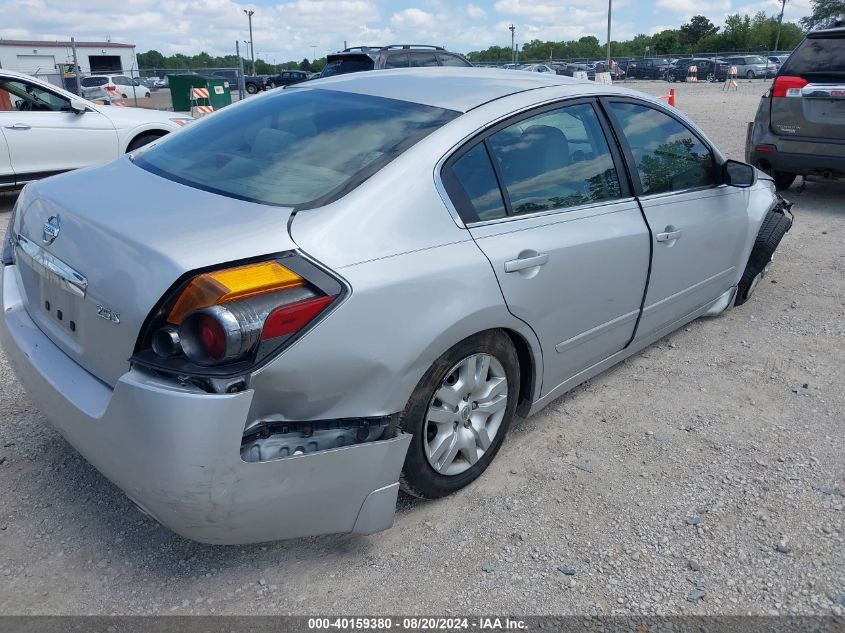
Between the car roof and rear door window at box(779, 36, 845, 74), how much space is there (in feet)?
15.5

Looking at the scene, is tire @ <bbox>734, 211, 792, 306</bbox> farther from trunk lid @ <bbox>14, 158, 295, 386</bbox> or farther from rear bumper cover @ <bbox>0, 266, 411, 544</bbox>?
trunk lid @ <bbox>14, 158, 295, 386</bbox>

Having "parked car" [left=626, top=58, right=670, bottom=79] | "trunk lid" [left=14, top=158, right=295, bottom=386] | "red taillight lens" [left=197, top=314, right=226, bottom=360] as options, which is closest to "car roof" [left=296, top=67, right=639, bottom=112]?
"trunk lid" [left=14, top=158, right=295, bottom=386]

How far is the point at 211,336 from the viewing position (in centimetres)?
203

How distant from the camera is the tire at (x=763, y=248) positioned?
4.61m

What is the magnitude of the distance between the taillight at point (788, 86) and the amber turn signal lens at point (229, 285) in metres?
6.88

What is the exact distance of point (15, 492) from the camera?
2875mm

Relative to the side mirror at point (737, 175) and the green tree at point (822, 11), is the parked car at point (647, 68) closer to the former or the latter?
the green tree at point (822, 11)

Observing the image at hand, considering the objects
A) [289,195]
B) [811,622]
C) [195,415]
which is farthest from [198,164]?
[811,622]

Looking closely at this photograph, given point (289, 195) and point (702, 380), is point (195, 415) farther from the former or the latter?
point (702, 380)

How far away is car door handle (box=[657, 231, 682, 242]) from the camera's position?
346 cm

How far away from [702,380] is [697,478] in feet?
3.30

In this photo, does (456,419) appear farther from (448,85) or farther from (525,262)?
(448,85)

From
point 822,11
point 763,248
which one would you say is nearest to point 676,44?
point 822,11

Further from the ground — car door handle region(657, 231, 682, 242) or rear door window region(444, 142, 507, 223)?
rear door window region(444, 142, 507, 223)
